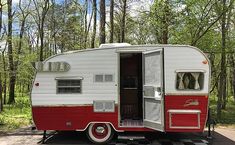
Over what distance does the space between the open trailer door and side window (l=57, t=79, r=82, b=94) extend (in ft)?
6.25

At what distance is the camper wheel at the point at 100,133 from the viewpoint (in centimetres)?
1137

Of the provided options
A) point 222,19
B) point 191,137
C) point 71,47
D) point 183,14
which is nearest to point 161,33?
point 183,14

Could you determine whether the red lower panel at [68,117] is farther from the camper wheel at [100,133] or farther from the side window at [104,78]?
the side window at [104,78]

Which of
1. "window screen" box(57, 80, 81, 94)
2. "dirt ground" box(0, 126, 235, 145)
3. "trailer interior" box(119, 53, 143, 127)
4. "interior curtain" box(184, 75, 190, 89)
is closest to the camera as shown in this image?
"interior curtain" box(184, 75, 190, 89)

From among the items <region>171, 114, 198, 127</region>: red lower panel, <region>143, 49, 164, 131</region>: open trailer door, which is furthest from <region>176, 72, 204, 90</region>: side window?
<region>171, 114, 198, 127</region>: red lower panel

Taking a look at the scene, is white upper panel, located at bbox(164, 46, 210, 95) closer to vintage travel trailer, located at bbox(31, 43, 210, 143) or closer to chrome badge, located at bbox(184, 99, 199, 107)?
vintage travel trailer, located at bbox(31, 43, 210, 143)

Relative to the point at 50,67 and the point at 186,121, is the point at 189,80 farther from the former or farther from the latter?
the point at 50,67

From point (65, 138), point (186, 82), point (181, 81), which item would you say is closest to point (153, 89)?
point (181, 81)

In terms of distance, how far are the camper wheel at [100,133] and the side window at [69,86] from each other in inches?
43.7

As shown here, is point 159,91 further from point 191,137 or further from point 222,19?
point 222,19

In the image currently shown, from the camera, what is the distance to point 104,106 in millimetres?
11250

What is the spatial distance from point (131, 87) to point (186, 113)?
3123 mm

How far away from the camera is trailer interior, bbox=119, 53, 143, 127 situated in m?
13.4

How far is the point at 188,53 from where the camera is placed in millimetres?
10930
